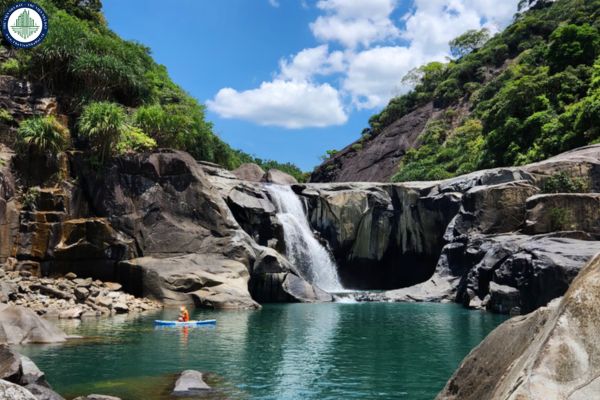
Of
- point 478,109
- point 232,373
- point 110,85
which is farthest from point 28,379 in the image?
point 478,109

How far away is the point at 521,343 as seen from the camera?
18.0 feet

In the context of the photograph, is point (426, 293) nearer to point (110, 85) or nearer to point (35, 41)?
point (110, 85)

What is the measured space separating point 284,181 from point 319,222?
6.75 metres

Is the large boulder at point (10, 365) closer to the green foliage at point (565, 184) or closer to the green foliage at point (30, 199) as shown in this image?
the green foliage at point (30, 199)

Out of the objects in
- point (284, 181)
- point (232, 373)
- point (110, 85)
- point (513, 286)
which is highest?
point (110, 85)

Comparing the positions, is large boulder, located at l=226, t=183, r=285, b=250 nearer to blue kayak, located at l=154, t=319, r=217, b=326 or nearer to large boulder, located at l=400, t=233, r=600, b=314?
large boulder, located at l=400, t=233, r=600, b=314

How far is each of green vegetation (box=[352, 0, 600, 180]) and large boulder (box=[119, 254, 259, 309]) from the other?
26546 millimetres

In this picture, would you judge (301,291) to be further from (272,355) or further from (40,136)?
(40,136)

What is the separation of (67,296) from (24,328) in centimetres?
901

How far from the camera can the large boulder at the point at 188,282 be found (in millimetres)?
28156

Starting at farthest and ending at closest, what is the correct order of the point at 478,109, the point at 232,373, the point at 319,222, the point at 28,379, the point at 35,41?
the point at 478,109
the point at 319,222
the point at 35,41
the point at 232,373
the point at 28,379

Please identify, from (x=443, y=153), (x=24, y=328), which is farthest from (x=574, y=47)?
(x=24, y=328)

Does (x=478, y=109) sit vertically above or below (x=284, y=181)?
above

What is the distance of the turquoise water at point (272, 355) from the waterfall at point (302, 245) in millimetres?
12644
